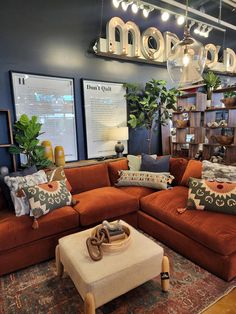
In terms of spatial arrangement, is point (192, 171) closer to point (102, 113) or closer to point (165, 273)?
point (165, 273)

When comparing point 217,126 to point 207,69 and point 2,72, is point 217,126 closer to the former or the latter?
point 207,69

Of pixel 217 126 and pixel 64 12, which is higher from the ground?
pixel 64 12

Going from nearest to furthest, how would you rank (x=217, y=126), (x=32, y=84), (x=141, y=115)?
(x=32, y=84)
(x=217, y=126)
(x=141, y=115)

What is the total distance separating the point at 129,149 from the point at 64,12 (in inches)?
95.6

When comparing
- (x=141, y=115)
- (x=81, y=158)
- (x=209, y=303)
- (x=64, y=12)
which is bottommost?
(x=209, y=303)

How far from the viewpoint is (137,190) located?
2.71m

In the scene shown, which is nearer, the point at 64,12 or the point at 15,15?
the point at 15,15

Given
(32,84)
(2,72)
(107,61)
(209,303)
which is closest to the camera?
(209,303)

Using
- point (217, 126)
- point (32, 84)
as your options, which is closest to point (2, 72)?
point (32, 84)

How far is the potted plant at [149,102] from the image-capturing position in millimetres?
3766

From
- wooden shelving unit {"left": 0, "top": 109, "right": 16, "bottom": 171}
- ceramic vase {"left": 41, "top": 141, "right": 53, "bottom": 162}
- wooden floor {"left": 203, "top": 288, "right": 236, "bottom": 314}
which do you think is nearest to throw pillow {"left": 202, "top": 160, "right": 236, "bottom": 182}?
wooden floor {"left": 203, "top": 288, "right": 236, "bottom": 314}

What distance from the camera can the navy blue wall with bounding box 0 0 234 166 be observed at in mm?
2754

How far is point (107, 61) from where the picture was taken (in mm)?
3537

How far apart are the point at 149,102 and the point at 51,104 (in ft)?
5.76
